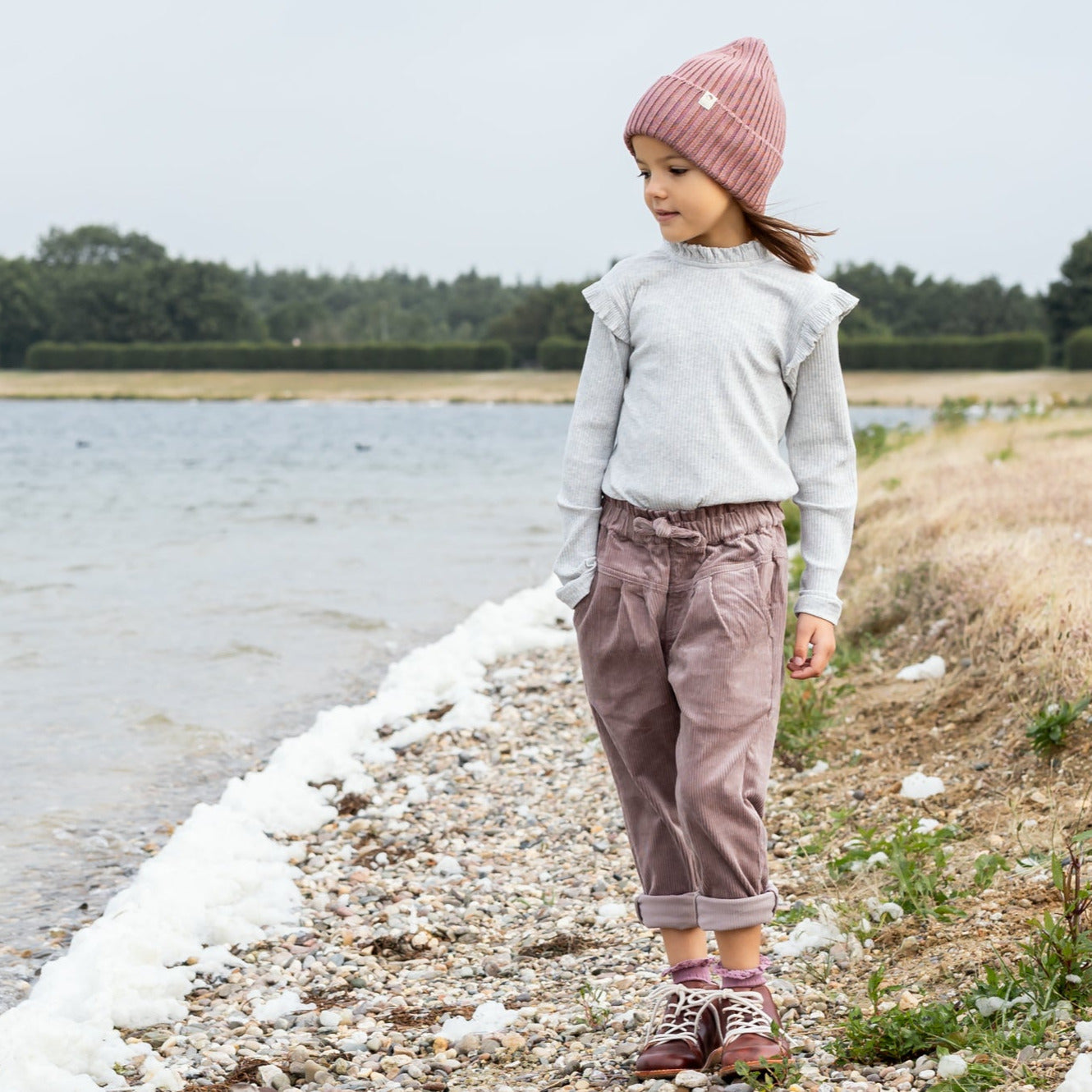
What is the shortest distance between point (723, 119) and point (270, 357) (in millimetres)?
78207

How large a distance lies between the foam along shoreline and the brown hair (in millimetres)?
2382

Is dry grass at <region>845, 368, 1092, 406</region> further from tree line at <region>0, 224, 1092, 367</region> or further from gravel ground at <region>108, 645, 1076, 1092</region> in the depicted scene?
gravel ground at <region>108, 645, 1076, 1092</region>

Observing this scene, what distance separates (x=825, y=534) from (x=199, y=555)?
37.3 feet

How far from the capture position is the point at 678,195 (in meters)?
2.62

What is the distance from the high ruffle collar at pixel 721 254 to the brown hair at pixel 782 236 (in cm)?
2

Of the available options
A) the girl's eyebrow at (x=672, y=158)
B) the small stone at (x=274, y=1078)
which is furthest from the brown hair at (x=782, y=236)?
the small stone at (x=274, y=1078)

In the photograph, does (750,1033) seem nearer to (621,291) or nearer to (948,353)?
(621,291)

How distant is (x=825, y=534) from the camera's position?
274cm

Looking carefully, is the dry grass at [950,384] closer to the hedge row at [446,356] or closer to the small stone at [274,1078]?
the hedge row at [446,356]

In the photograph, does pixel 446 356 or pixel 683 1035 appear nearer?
pixel 683 1035

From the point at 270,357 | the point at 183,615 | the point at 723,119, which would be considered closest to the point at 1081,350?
the point at 270,357

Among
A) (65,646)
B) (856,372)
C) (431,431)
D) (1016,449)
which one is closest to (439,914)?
(65,646)

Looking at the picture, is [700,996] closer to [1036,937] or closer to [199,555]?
[1036,937]

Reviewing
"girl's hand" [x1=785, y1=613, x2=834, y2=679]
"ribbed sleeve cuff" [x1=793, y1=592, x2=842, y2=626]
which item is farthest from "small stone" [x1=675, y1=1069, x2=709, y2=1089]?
"ribbed sleeve cuff" [x1=793, y1=592, x2=842, y2=626]
